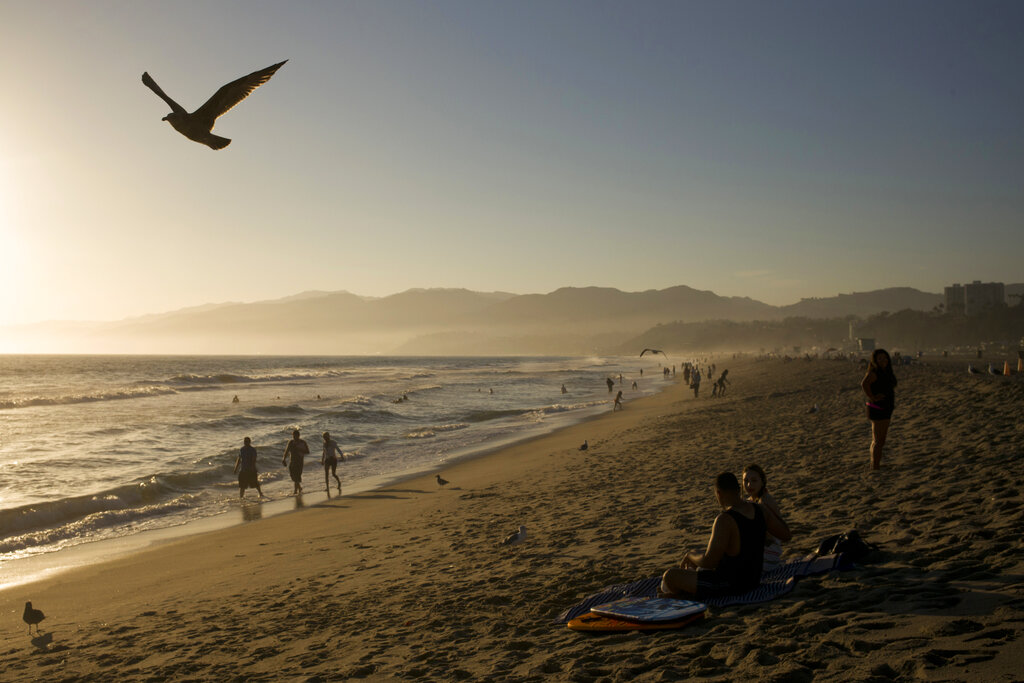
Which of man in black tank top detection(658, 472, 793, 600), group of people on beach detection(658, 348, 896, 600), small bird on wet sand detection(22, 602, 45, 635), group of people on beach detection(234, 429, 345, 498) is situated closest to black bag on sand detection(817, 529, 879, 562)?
group of people on beach detection(658, 348, 896, 600)

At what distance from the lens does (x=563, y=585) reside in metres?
6.47

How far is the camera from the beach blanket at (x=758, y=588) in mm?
5168

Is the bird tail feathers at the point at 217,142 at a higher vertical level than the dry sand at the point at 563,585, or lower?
higher

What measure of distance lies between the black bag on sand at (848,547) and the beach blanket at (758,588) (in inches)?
4.0

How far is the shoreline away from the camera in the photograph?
32.3 feet

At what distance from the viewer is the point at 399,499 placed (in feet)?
44.4

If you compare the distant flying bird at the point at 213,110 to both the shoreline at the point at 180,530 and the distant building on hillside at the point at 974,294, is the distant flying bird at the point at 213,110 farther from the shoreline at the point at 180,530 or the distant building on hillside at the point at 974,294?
the distant building on hillside at the point at 974,294

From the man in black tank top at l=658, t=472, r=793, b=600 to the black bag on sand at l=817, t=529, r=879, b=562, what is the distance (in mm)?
890

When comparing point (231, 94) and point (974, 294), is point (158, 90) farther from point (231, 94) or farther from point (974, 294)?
point (974, 294)

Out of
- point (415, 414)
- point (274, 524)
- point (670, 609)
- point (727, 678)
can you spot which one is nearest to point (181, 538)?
point (274, 524)

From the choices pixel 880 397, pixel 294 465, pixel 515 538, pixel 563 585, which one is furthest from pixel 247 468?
pixel 880 397

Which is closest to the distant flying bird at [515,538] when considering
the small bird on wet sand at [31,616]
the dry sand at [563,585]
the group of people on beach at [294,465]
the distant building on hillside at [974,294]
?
the dry sand at [563,585]

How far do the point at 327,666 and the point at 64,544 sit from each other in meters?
8.91

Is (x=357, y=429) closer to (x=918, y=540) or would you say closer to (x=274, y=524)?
(x=274, y=524)
